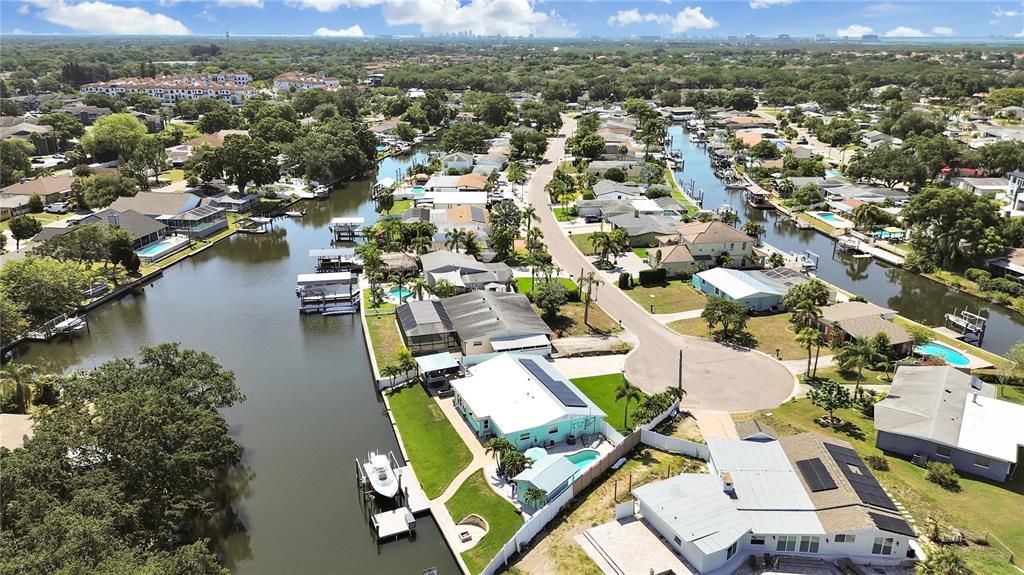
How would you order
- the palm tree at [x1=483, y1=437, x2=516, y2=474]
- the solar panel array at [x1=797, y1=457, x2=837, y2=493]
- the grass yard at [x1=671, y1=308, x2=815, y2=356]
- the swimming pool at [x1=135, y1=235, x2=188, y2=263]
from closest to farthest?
1. the solar panel array at [x1=797, y1=457, x2=837, y2=493]
2. the palm tree at [x1=483, y1=437, x2=516, y2=474]
3. the grass yard at [x1=671, y1=308, x2=815, y2=356]
4. the swimming pool at [x1=135, y1=235, x2=188, y2=263]

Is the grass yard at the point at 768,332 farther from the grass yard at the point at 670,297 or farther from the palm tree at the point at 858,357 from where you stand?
the palm tree at the point at 858,357

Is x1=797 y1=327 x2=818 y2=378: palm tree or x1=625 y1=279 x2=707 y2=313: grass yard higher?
x1=797 y1=327 x2=818 y2=378: palm tree

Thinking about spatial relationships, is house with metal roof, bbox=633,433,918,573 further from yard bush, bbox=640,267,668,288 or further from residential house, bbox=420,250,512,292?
yard bush, bbox=640,267,668,288

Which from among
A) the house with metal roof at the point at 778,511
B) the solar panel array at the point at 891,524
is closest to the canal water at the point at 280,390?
the house with metal roof at the point at 778,511


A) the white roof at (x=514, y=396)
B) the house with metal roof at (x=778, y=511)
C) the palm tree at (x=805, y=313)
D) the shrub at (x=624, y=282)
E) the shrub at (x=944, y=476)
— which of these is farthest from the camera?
the shrub at (x=624, y=282)

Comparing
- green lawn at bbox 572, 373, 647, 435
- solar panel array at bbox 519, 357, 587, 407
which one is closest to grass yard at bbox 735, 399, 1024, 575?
green lawn at bbox 572, 373, 647, 435

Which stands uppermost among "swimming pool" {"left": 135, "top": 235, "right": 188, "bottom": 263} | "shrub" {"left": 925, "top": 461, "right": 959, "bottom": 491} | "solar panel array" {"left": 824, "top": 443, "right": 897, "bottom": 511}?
"swimming pool" {"left": 135, "top": 235, "right": 188, "bottom": 263}

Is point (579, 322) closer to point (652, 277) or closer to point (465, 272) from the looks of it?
point (465, 272)
